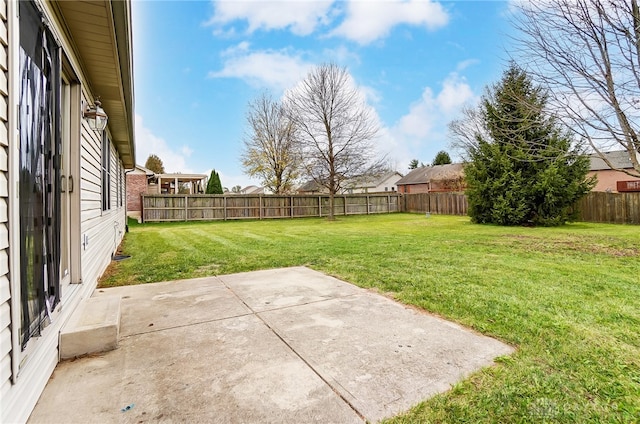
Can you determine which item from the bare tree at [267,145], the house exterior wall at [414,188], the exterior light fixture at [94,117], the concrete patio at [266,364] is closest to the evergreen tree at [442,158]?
the house exterior wall at [414,188]

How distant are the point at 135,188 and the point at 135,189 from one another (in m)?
0.06

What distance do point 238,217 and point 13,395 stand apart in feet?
57.9

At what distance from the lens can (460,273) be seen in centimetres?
482

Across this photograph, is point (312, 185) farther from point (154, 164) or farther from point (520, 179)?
point (154, 164)

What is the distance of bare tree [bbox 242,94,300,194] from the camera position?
86.4ft

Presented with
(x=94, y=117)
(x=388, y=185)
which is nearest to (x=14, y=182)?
(x=94, y=117)

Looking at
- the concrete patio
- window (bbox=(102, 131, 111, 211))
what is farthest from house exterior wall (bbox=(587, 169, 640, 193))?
window (bbox=(102, 131, 111, 211))

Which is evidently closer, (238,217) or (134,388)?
(134,388)

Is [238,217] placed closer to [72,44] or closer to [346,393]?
[72,44]

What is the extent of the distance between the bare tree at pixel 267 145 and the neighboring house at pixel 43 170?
74.1 feet

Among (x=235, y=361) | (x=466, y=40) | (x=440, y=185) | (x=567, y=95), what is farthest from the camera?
(x=440, y=185)

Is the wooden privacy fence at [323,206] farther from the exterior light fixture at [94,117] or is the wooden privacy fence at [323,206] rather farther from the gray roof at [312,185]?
the exterior light fixture at [94,117]

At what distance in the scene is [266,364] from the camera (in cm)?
222

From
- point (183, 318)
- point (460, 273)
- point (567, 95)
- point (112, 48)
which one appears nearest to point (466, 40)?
point (567, 95)
